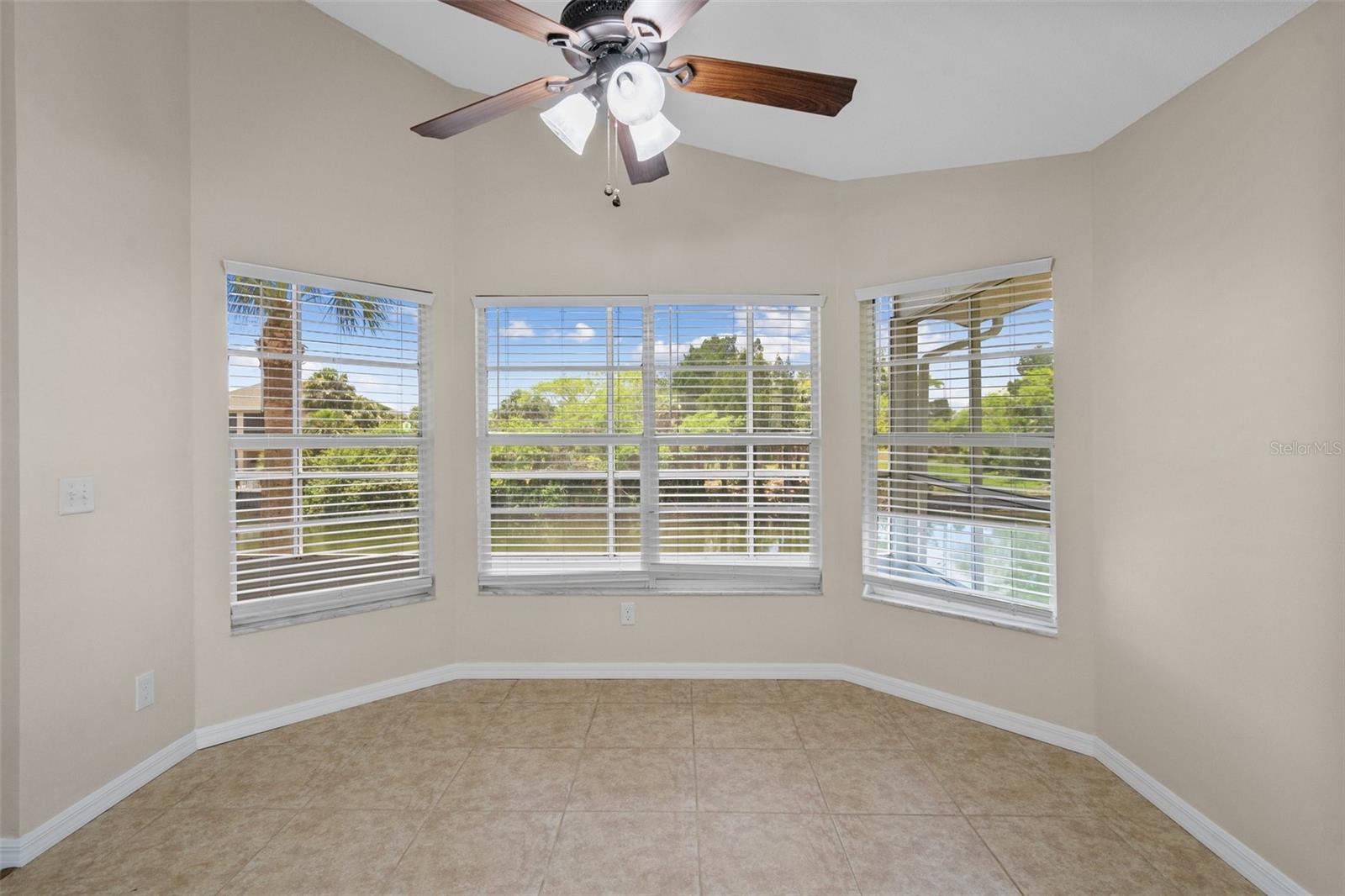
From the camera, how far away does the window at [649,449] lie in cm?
339

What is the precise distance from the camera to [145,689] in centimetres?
Result: 240

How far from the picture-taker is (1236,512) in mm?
1999

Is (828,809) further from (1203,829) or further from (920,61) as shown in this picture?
(920,61)

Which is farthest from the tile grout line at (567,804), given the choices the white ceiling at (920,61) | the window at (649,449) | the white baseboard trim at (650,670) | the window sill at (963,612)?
the white ceiling at (920,61)

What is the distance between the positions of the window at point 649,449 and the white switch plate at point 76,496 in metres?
1.57

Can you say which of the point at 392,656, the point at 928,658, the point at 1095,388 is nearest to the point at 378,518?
the point at 392,656

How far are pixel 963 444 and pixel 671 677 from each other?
1.92 m

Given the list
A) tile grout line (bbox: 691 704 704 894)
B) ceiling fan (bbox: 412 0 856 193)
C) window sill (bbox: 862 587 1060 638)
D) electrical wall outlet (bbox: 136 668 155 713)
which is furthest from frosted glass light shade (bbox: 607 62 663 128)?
electrical wall outlet (bbox: 136 668 155 713)

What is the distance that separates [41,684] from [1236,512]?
389cm

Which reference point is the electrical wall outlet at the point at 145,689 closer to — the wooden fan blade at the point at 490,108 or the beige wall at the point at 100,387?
the beige wall at the point at 100,387

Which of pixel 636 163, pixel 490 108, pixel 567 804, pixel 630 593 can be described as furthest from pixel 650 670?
pixel 490 108

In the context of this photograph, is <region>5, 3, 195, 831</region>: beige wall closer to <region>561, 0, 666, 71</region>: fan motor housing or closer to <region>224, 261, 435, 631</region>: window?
<region>224, 261, 435, 631</region>: window

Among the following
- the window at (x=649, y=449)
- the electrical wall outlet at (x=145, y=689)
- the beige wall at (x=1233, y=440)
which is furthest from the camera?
the window at (x=649, y=449)

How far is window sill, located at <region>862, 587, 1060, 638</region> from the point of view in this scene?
2.76 meters
